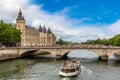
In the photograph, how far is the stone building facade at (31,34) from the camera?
11886 centimetres

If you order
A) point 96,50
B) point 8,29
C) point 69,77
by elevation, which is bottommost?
point 69,77

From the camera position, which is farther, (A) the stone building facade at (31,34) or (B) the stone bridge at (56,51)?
(A) the stone building facade at (31,34)

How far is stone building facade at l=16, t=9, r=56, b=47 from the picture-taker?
11886cm

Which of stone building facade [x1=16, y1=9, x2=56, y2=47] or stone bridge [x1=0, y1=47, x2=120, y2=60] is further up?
stone building facade [x1=16, y1=9, x2=56, y2=47]

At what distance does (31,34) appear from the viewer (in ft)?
447

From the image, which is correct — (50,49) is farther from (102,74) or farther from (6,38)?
(102,74)

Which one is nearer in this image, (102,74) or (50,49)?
(102,74)

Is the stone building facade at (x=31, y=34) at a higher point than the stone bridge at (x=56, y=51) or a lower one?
higher

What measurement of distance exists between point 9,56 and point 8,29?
1497 centimetres

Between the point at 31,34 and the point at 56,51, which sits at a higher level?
the point at 31,34

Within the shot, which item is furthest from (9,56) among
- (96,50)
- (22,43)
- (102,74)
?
(22,43)

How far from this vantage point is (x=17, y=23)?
11906 centimetres

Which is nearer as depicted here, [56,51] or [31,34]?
→ [56,51]

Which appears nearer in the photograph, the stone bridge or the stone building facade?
the stone bridge
